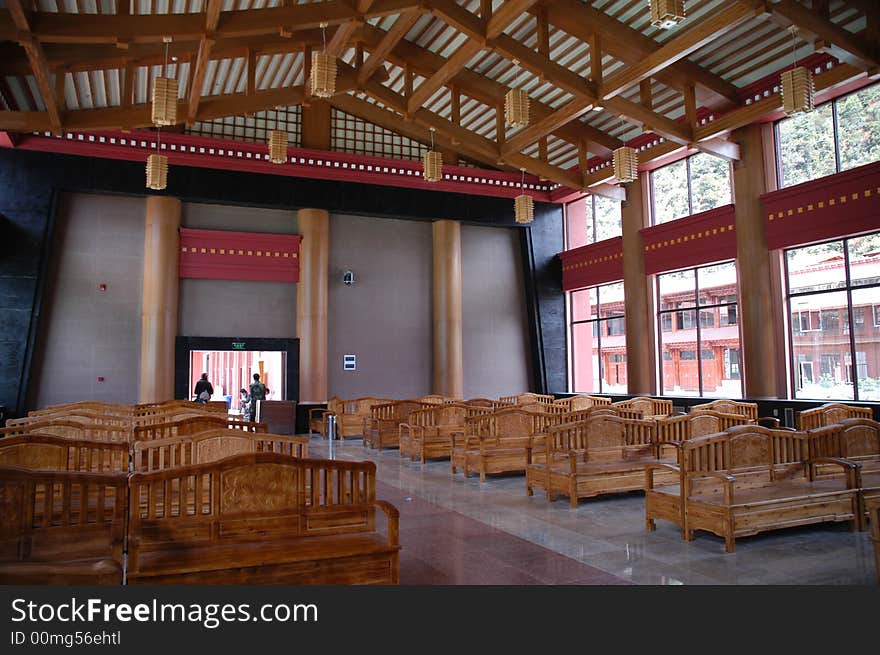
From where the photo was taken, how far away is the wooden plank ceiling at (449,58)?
30.7ft

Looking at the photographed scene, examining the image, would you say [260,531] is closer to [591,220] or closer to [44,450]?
[44,450]

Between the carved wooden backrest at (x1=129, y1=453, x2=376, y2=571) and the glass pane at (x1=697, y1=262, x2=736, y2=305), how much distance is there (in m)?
11.9

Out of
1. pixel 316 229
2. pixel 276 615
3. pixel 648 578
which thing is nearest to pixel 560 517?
pixel 648 578

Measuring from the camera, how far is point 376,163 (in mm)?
16609

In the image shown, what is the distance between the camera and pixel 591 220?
58.9ft

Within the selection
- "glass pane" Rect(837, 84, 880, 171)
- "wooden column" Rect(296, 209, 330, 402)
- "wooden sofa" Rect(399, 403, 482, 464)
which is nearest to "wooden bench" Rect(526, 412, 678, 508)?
"wooden sofa" Rect(399, 403, 482, 464)

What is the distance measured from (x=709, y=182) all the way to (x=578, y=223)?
4740mm

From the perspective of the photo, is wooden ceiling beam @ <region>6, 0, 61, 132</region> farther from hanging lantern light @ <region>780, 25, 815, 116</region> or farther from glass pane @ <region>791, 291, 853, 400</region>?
glass pane @ <region>791, 291, 853, 400</region>

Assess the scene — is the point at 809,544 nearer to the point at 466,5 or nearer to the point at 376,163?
the point at 466,5

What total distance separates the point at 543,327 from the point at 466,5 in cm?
890

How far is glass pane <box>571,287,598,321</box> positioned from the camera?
58.1 feet

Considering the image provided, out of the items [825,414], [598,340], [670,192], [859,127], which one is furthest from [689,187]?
[825,414]

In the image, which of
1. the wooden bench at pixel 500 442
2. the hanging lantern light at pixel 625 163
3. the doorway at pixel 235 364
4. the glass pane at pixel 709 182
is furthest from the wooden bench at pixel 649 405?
the doorway at pixel 235 364

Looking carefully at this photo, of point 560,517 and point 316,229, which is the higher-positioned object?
point 316,229
